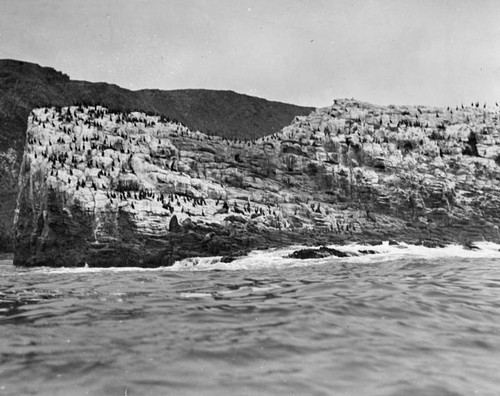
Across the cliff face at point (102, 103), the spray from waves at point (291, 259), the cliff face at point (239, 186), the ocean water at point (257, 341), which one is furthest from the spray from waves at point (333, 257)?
the cliff face at point (102, 103)

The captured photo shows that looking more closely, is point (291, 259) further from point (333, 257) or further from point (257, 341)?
point (257, 341)

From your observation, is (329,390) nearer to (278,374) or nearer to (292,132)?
(278,374)

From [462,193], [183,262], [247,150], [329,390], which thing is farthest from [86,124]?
[329,390]

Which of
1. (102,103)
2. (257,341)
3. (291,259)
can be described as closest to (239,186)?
(291,259)

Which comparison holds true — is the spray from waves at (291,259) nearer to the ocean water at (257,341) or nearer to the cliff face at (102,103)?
the ocean water at (257,341)

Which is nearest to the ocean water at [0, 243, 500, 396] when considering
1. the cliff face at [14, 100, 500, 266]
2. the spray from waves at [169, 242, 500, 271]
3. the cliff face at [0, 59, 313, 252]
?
the spray from waves at [169, 242, 500, 271]

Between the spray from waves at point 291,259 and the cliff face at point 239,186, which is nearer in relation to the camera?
the spray from waves at point 291,259

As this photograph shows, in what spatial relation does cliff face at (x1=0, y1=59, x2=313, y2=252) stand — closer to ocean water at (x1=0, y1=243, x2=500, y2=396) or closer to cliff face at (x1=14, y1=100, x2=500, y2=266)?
cliff face at (x1=14, y1=100, x2=500, y2=266)
